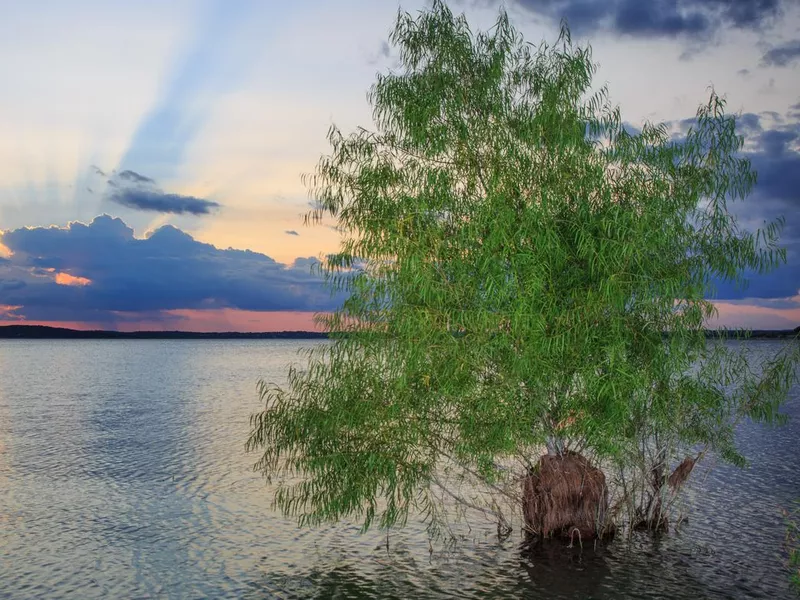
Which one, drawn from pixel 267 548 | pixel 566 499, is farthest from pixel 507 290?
pixel 267 548

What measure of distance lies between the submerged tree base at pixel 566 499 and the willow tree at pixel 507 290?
313 mm

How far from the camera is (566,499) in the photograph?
20.8m

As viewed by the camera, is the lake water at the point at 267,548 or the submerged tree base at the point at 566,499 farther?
the submerged tree base at the point at 566,499

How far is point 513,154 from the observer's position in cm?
1989

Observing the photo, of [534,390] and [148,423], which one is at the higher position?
[534,390]

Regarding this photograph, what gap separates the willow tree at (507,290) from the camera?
18719 mm

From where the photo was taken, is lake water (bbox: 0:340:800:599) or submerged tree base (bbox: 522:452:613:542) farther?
submerged tree base (bbox: 522:452:613:542)

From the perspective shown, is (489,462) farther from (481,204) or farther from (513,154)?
(513,154)

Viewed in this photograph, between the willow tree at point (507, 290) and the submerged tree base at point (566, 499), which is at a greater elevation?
the willow tree at point (507, 290)

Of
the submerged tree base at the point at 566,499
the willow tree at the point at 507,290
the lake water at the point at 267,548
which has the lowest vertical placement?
the lake water at the point at 267,548

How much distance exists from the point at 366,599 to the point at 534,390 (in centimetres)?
624

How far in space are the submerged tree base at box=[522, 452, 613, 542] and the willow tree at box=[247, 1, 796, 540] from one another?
12.3 inches

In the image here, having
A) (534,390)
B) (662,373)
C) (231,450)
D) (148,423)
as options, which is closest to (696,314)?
(662,373)

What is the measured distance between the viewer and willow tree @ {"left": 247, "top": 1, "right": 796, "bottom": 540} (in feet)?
61.4
